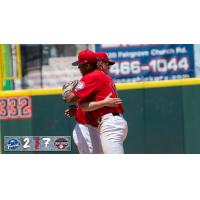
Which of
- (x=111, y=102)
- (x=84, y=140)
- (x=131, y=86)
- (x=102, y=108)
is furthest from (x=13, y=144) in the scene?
(x=111, y=102)

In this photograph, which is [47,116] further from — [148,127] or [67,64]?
[148,127]

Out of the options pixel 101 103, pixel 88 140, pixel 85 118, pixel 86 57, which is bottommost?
pixel 88 140

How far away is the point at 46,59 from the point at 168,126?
1842mm

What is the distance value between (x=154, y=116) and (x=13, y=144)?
162cm

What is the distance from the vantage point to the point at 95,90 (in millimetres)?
4551

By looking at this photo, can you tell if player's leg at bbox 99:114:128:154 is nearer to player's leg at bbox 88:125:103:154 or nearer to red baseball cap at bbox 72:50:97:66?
player's leg at bbox 88:125:103:154

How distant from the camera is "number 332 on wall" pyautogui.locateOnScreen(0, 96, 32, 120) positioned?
6.78m

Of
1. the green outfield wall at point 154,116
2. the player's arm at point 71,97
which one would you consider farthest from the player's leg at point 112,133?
the green outfield wall at point 154,116

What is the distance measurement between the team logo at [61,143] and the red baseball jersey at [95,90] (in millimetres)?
1974

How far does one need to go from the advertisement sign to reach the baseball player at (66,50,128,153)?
212cm

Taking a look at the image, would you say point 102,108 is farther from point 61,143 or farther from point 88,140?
point 61,143

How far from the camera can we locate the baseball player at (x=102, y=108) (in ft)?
14.7

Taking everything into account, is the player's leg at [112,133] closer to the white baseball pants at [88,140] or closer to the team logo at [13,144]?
the white baseball pants at [88,140]

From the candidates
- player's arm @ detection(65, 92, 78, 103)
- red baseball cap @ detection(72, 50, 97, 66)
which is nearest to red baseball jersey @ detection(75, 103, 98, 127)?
player's arm @ detection(65, 92, 78, 103)
